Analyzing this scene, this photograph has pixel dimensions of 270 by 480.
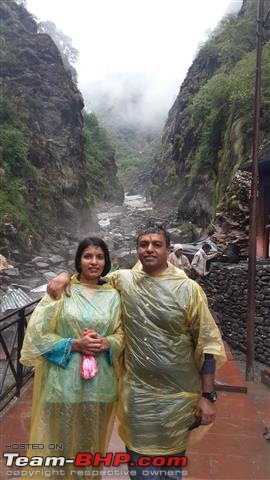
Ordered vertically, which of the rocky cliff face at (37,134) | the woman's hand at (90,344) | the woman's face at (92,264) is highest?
the rocky cliff face at (37,134)

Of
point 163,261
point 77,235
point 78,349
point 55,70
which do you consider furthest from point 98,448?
point 55,70

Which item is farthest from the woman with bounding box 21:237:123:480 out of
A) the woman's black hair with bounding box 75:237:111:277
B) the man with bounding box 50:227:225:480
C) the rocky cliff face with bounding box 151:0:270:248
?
the rocky cliff face with bounding box 151:0:270:248

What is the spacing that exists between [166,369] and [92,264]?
650mm

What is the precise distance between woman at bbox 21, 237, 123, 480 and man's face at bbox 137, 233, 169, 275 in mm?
274

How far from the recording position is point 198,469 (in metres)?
3.21

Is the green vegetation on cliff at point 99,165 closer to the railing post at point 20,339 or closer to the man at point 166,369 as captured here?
the railing post at point 20,339

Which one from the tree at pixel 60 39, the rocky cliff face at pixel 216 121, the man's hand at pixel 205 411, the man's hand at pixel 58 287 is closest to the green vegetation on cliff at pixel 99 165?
the rocky cliff face at pixel 216 121

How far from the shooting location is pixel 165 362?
2068 millimetres

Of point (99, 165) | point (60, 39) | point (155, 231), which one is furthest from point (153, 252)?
point (60, 39)

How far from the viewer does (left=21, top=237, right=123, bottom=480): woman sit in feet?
6.57

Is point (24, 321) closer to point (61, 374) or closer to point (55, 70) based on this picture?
point (61, 374)

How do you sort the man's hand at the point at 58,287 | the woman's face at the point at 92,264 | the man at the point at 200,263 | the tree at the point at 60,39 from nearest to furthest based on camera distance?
the man's hand at the point at 58,287
the woman's face at the point at 92,264
the man at the point at 200,263
the tree at the point at 60,39

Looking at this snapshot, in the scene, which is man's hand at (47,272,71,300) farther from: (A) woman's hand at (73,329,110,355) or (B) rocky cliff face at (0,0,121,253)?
(B) rocky cliff face at (0,0,121,253)

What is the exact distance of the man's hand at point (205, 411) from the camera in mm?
2049
